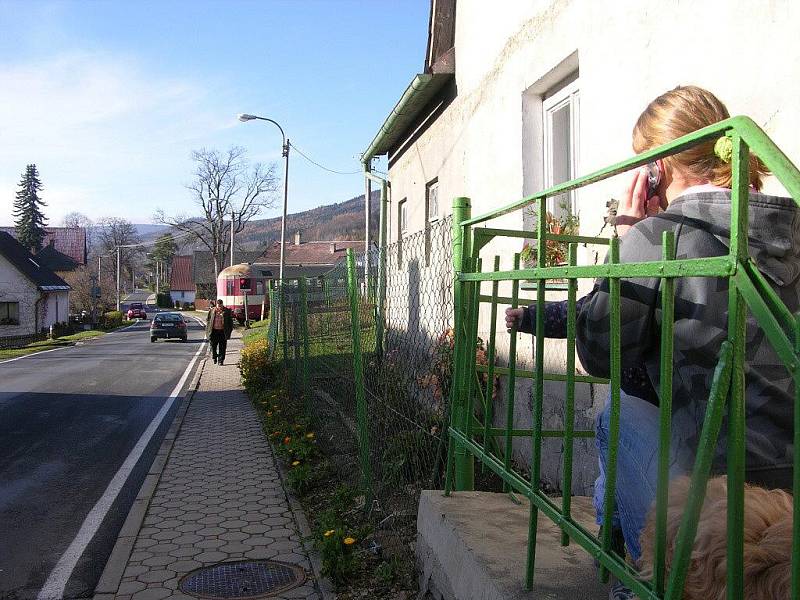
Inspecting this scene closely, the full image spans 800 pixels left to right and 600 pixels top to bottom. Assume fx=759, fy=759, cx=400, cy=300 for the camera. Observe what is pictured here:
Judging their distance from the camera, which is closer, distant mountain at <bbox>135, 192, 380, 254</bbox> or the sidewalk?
the sidewalk

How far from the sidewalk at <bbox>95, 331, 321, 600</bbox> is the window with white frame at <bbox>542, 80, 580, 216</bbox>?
3.38m

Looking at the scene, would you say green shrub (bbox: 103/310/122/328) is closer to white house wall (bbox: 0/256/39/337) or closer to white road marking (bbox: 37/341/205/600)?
white house wall (bbox: 0/256/39/337)

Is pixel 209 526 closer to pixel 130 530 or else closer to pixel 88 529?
pixel 130 530

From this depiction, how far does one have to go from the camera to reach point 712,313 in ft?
5.37

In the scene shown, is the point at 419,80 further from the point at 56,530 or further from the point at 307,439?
the point at 56,530

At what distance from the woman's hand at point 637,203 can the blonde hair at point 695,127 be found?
13 cm

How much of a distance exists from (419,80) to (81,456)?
604 centimetres

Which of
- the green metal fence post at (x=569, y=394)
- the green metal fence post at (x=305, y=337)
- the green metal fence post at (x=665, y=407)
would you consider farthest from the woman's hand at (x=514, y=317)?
the green metal fence post at (x=305, y=337)

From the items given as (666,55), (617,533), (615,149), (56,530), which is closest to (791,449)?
(617,533)

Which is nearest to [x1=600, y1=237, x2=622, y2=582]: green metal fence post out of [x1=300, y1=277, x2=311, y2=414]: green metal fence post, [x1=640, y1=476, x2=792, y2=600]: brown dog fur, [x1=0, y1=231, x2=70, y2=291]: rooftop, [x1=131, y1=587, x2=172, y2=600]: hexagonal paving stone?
[x1=640, y1=476, x2=792, y2=600]: brown dog fur

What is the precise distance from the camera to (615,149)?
4.92 metres

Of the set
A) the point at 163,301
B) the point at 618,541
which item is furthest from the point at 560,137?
the point at 163,301

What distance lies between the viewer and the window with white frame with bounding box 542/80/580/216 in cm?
619

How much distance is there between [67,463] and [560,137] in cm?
623
